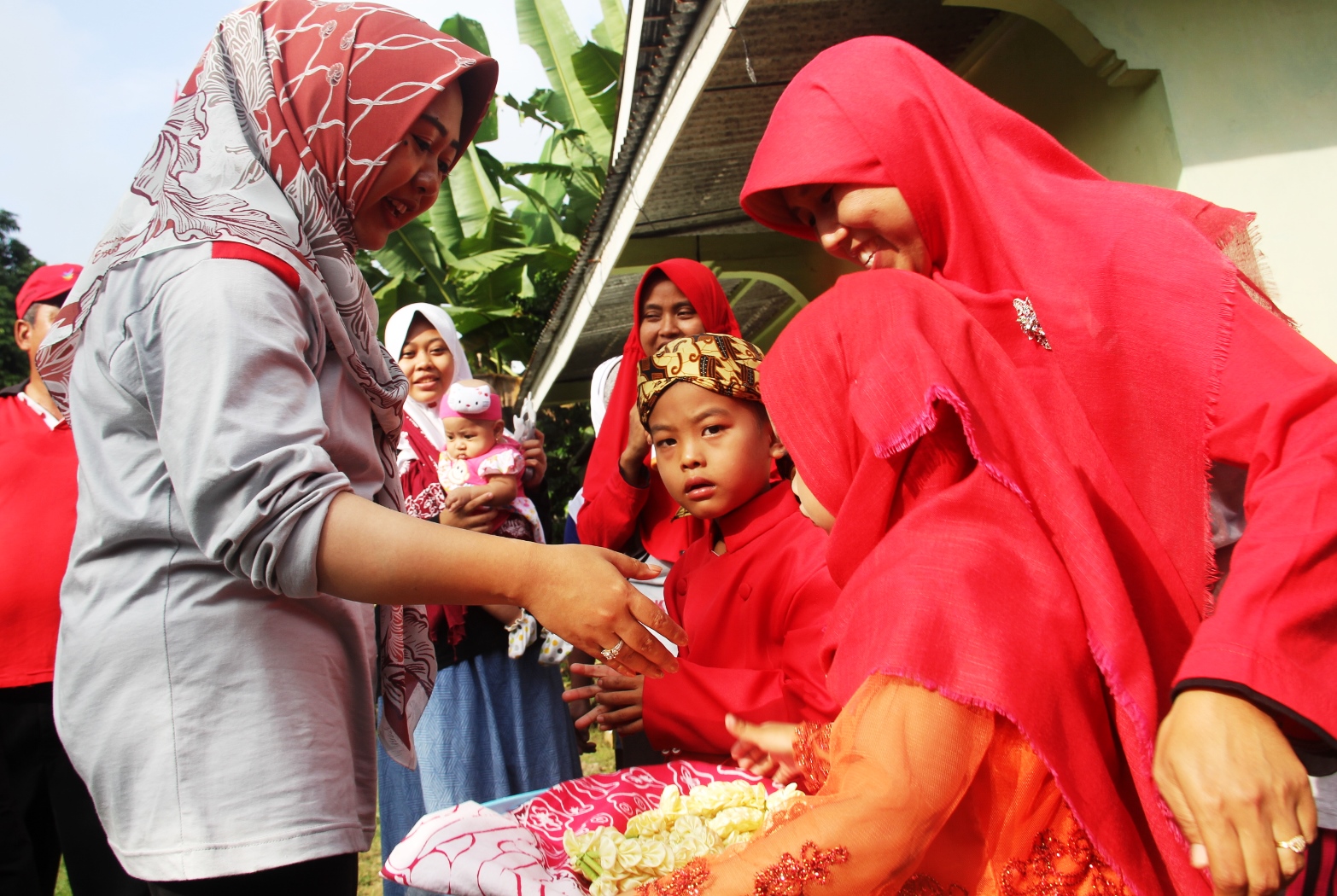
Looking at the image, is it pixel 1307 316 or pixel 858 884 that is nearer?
pixel 858 884

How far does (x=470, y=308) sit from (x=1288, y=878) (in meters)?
12.6

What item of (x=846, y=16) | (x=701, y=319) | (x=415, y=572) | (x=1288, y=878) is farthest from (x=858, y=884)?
(x=846, y=16)

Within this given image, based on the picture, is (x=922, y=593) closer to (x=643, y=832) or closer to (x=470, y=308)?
(x=643, y=832)

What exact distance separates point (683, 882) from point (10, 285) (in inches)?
1218

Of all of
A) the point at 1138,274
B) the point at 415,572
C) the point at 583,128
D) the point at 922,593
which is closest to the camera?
the point at 922,593

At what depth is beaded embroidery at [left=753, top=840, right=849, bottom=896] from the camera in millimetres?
1181

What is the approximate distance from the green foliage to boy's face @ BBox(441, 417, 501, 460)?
20276 millimetres

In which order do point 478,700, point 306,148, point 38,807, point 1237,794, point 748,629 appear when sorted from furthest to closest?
point 478,700, point 38,807, point 748,629, point 306,148, point 1237,794

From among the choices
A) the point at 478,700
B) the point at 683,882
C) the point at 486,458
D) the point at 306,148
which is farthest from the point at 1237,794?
the point at 486,458

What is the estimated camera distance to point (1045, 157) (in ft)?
5.60

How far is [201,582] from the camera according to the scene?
58.4 inches

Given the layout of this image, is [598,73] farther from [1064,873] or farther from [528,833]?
[1064,873]

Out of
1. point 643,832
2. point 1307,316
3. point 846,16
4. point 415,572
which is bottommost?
point 643,832

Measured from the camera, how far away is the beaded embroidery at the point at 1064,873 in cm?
126
